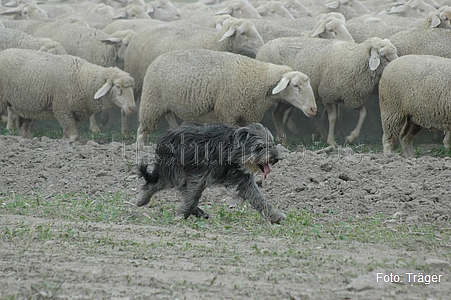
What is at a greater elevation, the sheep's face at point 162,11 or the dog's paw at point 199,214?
the dog's paw at point 199,214

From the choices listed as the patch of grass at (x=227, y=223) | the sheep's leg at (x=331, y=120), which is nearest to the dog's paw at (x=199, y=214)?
the patch of grass at (x=227, y=223)

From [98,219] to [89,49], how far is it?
9532mm

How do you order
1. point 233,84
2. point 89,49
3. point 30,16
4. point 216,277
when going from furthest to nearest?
point 30,16
point 89,49
point 233,84
point 216,277

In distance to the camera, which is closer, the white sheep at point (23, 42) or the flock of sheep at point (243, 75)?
the flock of sheep at point (243, 75)

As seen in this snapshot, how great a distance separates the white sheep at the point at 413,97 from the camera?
1049 cm

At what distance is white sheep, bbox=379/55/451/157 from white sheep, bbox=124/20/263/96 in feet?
12.3

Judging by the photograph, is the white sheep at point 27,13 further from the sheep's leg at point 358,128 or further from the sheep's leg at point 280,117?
the sheep's leg at point 358,128

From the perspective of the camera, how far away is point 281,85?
463 inches

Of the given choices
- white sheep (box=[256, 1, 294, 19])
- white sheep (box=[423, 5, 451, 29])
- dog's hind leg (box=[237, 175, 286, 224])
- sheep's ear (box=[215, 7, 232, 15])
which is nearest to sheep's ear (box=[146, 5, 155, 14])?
white sheep (box=[256, 1, 294, 19])

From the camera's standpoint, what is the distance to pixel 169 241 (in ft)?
19.3

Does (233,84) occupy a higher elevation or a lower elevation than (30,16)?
higher

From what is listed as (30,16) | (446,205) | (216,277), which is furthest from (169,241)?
(30,16)

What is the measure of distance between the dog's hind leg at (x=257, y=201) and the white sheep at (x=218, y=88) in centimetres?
513

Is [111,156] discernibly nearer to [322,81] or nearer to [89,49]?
[322,81]
